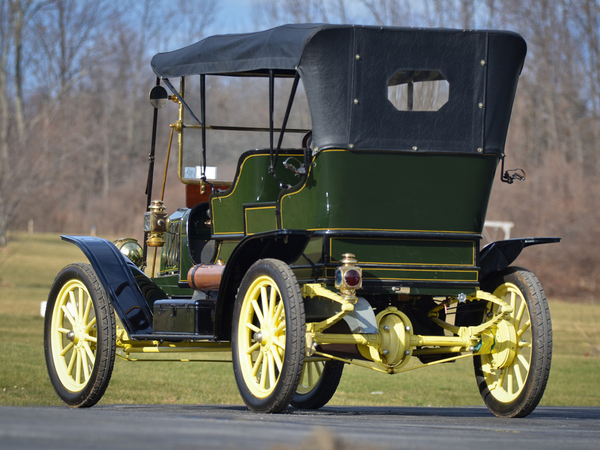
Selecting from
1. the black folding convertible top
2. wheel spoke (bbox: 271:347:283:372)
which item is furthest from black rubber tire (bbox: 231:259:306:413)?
the black folding convertible top

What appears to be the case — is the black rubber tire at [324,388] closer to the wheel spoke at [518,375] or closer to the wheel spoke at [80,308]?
the wheel spoke at [518,375]

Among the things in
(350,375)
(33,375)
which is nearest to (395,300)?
(33,375)

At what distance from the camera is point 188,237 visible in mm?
7289

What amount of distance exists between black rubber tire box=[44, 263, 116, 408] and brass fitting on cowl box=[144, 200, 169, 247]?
2.44 feet

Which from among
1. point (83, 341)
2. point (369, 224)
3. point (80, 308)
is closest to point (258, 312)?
point (369, 224)

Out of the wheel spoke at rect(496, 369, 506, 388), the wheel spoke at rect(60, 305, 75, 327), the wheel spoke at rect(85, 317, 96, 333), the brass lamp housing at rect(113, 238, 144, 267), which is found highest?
the brass lamp housing at rect(113, 238, 144, 267)

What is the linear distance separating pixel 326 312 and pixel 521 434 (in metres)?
1.72

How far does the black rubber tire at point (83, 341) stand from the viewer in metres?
6.67

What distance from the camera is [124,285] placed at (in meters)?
7.01

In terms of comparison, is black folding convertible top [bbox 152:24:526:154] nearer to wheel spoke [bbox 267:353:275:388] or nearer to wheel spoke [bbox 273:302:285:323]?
wheel spoke [bbox 273:302:285:323]

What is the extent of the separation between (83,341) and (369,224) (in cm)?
255

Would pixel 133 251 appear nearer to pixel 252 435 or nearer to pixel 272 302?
pixel 272 302

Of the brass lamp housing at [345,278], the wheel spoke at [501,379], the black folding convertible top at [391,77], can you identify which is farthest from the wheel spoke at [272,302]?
the wheel spoke at [501,379]

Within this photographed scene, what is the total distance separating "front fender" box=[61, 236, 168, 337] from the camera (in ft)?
22.6
